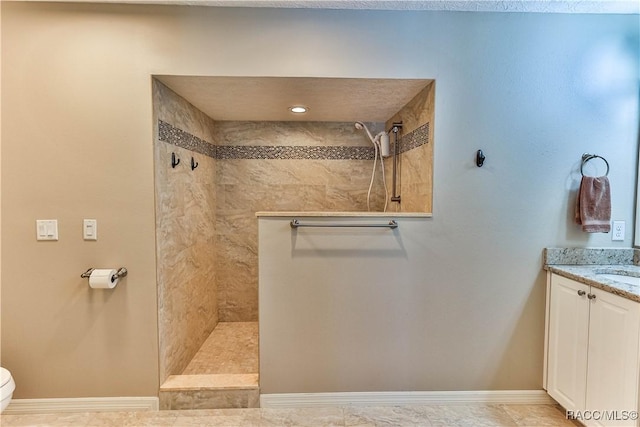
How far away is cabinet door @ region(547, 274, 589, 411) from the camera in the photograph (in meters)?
1.59

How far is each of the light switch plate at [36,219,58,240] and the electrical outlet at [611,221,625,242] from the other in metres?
3.40

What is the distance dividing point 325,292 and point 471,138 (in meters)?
1.31

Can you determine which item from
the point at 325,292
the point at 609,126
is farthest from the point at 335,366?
the point at 609,126

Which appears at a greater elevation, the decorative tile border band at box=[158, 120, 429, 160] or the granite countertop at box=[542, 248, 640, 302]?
the decorative tile border band at box=[158, 120, 429, 160]

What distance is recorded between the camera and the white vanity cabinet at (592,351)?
1354mm

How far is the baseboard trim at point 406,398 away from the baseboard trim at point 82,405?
72 centimetres

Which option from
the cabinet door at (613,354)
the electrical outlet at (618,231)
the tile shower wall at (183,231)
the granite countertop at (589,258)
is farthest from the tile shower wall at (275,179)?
the cabinet door at (613,354)

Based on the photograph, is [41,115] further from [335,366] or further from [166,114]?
[335,366]

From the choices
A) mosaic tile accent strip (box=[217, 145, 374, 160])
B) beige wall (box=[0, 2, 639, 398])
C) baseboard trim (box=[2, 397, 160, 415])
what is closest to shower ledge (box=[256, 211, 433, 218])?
beige wall (box=[0, 2, 639, 398])

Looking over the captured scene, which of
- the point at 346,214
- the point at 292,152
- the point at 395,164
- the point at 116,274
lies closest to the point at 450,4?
the point at 395,164

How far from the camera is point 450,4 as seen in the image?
1.70 m

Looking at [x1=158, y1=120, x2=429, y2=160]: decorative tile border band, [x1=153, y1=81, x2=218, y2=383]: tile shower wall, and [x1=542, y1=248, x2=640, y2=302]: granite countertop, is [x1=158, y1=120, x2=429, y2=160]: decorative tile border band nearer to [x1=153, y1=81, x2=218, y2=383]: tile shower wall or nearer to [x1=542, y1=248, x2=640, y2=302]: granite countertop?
[x1=153, y1=81, x2=218, y2=383]: tile shower wall

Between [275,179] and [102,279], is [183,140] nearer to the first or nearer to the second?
[275,179]

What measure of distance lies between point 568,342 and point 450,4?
206 cm
